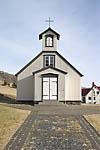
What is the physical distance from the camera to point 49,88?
62.4 feet

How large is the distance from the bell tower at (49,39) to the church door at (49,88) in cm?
466

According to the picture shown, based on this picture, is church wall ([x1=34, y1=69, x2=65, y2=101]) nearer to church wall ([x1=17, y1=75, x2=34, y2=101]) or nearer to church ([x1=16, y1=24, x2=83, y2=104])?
church ([x1=16, y1=24, x2=83, y2=104])

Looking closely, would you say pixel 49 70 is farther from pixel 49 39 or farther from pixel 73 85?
pixel 49 39

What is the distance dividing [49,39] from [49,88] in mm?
7009

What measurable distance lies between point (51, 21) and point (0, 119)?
16.3 m

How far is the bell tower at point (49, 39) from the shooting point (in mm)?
21359

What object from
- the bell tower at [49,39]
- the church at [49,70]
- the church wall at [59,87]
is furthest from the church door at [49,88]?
the bell tower at [49,39]

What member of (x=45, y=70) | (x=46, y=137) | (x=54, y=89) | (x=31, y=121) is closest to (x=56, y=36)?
(x=45, y=70)

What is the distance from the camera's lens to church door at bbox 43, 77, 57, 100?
18922mm

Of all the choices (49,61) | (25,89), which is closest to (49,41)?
(49,61)

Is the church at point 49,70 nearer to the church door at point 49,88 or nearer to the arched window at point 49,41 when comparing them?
the arched window at point 49,41

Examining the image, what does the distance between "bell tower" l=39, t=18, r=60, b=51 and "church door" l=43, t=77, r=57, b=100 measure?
183 inches

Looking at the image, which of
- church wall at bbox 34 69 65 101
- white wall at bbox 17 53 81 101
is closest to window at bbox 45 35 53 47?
white wall at bbox 17 53 81 101

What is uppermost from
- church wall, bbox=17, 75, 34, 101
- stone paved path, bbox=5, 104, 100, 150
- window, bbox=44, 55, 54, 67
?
window, bbox=44, 55, 54, 67
